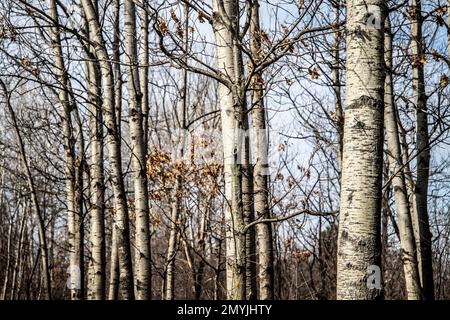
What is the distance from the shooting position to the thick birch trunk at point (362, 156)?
8.80 ft

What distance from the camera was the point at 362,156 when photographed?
9.12 ft

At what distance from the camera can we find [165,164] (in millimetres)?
8133

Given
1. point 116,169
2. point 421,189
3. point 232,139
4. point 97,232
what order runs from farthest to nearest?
point 421,189
point 97,232
point 116,169
point 232,139

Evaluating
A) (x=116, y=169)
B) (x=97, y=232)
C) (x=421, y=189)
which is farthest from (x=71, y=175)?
(x=421, y=189)

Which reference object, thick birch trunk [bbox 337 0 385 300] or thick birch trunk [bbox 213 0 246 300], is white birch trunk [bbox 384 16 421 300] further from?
thick birch trunk [bbox 337 0 385 300]

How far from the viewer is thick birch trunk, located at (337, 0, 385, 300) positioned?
8.80 feet

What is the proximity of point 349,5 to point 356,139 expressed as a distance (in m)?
0.85

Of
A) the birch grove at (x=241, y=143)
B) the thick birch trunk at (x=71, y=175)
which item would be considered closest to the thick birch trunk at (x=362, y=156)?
the birch grove at (x=241, y=143)

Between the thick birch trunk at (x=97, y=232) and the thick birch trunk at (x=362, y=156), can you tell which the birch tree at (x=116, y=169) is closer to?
the thick birch trunk at (x=97, y=232)

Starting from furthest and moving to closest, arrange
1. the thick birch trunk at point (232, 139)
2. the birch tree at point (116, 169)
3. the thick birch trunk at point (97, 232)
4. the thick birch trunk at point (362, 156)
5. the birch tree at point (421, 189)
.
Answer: the birch tree at point (421, 189) < the thick birch trunk at point (97, 232) < the birch tree at point (116, 169) < the thick birch trunk at point (232, 139) < the thick birch trunk at point (362, 156)

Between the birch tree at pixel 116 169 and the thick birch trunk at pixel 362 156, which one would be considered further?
the birch tree at pixel 116 169

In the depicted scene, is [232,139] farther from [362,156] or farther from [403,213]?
[403,213]

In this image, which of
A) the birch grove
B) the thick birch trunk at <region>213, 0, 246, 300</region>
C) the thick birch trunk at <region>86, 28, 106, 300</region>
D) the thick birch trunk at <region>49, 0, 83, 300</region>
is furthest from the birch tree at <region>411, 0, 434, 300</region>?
the thick birch trunk at <region>49, 0, 83, 300</region>
